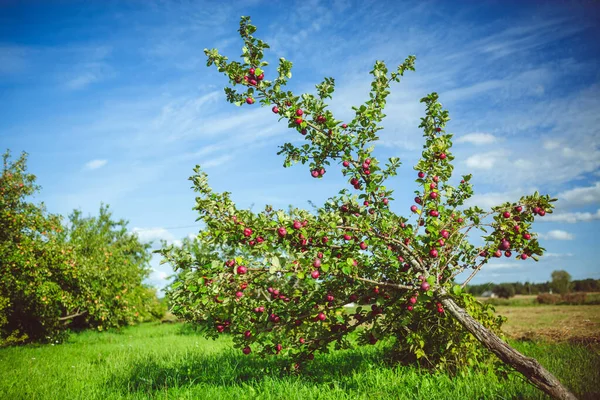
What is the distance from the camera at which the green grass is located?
475 cm

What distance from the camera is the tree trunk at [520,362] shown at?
3.87m

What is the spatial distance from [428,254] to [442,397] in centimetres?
186

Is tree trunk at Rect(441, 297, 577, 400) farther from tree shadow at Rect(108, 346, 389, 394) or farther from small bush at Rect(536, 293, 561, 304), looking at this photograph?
small bush at Rect(536, 293, 561, 304)

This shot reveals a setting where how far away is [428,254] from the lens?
4.64 meters

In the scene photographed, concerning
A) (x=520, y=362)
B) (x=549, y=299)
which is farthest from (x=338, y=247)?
(x=549, y=299)

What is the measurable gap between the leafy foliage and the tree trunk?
Result: 0.40 meters

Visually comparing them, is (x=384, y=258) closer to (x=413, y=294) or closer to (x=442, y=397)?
(x=413, y=294)

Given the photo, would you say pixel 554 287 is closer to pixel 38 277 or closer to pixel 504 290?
pixel 504 290

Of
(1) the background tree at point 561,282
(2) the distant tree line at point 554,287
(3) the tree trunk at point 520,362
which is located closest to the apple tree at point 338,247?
(3) the tree trunk at point 520,362

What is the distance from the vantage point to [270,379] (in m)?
5.57

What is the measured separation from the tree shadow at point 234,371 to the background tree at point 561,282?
3890 cm

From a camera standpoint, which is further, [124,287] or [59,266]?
[124,287]

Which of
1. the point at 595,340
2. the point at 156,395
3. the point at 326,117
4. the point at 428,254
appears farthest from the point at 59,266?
the point at 595,340

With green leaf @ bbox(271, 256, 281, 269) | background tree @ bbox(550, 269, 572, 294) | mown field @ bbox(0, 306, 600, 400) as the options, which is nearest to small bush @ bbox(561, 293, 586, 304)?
background tree @ bbox(550, 269, 572, 294)
